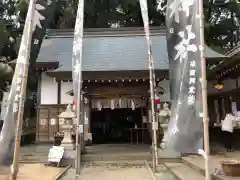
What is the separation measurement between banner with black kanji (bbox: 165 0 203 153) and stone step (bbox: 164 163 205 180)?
2913 mm

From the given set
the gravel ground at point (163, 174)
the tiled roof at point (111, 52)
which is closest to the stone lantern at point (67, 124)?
the tiled roof at point (111, 52)

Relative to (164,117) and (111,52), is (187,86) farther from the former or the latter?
(111,52)

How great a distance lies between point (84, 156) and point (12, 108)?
593cm

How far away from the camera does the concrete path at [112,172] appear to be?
8775 millimetres

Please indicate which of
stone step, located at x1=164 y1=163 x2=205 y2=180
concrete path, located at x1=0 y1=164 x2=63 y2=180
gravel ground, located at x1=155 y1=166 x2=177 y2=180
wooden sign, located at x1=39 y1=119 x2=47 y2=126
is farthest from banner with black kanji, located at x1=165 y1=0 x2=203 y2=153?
wooden sign, located at x1=39 y1=119 x2=47 y2=126

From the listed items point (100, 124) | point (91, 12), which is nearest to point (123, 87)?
point (100, 124)

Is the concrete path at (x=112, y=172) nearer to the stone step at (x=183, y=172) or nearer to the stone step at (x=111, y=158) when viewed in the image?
the stone step at (x=111, y=158)

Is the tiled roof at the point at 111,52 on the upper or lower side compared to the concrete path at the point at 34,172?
upper

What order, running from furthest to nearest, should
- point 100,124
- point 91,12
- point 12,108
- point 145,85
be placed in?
point 91,12 < point 100,124 < point 145,85 < point 12,108

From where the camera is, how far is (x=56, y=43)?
53.9 feet

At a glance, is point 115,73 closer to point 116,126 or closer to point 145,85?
point 145,85

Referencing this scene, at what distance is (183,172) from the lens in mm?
8656

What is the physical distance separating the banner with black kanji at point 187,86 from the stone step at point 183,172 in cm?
291

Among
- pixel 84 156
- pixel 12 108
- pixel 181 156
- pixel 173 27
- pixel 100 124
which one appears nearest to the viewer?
pixel 173 27
